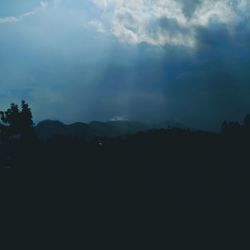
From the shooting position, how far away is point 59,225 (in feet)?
149

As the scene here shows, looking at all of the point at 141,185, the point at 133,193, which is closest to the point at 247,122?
the point at 141,185

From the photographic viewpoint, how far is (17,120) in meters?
86.2

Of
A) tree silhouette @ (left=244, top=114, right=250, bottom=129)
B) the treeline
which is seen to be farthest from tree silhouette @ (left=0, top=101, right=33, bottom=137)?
tree silhouette @ (left=244, top=114, right=250, bottom=129)

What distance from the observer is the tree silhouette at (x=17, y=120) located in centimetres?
8594

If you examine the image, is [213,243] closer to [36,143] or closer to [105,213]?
[105,213]

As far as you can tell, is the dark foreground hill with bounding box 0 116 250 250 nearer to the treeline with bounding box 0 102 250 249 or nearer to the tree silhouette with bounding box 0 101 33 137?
the treeline with bounding box 0 102 250 249

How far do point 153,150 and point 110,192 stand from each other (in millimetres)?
12673

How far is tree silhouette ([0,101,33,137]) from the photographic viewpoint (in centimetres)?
8594

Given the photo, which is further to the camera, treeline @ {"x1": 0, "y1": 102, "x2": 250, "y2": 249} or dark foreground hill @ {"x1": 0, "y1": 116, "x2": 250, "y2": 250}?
treeline @ {"x1": 0, "y1": 102, "x2": 250, "y2": 249}

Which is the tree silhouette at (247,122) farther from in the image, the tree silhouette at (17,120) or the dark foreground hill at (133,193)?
the tree silhouette at (17,120)

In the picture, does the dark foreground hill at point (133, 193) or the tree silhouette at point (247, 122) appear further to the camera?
the tree silhouette at point (247, 122)

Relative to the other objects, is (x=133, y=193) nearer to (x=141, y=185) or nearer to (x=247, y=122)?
(x=141, y=185)

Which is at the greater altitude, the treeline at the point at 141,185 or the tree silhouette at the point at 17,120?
the tree silhouette at the point at 17,120

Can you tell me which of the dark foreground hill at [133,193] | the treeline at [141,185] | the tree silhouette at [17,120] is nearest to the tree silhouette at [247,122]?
the treeline at [141,185]
